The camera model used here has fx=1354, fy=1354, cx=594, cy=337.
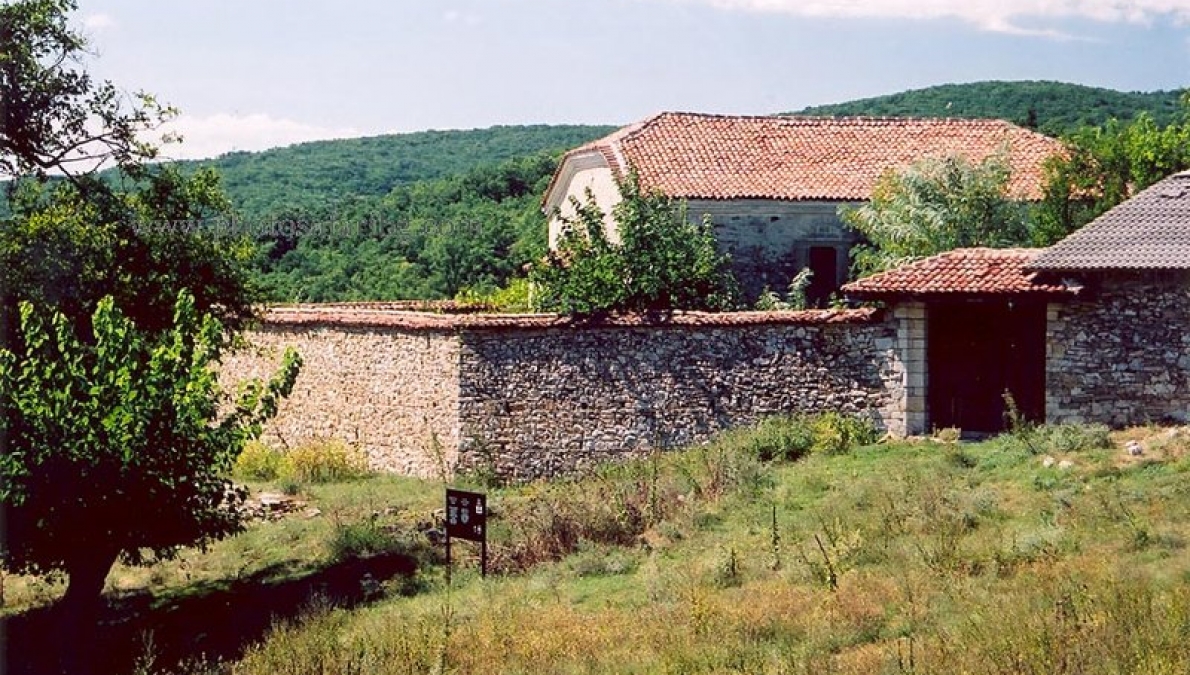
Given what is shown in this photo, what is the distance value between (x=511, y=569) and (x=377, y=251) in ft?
104

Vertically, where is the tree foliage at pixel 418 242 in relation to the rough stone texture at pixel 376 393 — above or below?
above

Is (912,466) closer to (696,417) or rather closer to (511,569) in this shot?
(696,417)

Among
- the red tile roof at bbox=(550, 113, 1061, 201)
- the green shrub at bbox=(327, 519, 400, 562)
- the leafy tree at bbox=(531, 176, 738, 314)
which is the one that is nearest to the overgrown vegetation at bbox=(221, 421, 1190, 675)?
the green shrub at bbox=(327, 519, 400, 562)

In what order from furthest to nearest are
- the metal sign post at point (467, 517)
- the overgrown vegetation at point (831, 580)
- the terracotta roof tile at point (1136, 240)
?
the terracotta roof tile at point (1136, 240)
the metal sign post at point (467, 517)
the overgrown vegetation at point (831, 580)

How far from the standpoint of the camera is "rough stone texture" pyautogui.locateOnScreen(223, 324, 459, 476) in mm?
20688

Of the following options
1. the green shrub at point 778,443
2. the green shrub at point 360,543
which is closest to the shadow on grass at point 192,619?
the green shrub at point 360,543

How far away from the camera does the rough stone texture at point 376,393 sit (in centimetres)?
2069

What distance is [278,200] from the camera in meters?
64.4

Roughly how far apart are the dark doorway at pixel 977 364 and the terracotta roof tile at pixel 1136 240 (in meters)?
1.22

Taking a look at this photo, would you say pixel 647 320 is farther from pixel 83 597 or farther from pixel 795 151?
pixel 795 151

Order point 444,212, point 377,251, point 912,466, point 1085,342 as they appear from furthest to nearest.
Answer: point 444,212
point 377,251
point 1085,342
point 912,466

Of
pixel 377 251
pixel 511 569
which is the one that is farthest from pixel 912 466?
pixel 377 251

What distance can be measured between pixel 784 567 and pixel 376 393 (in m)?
10.6

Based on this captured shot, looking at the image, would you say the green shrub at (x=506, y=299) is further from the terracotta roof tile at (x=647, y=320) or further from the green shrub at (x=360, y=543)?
the green shrub at (x=360, y=543)
